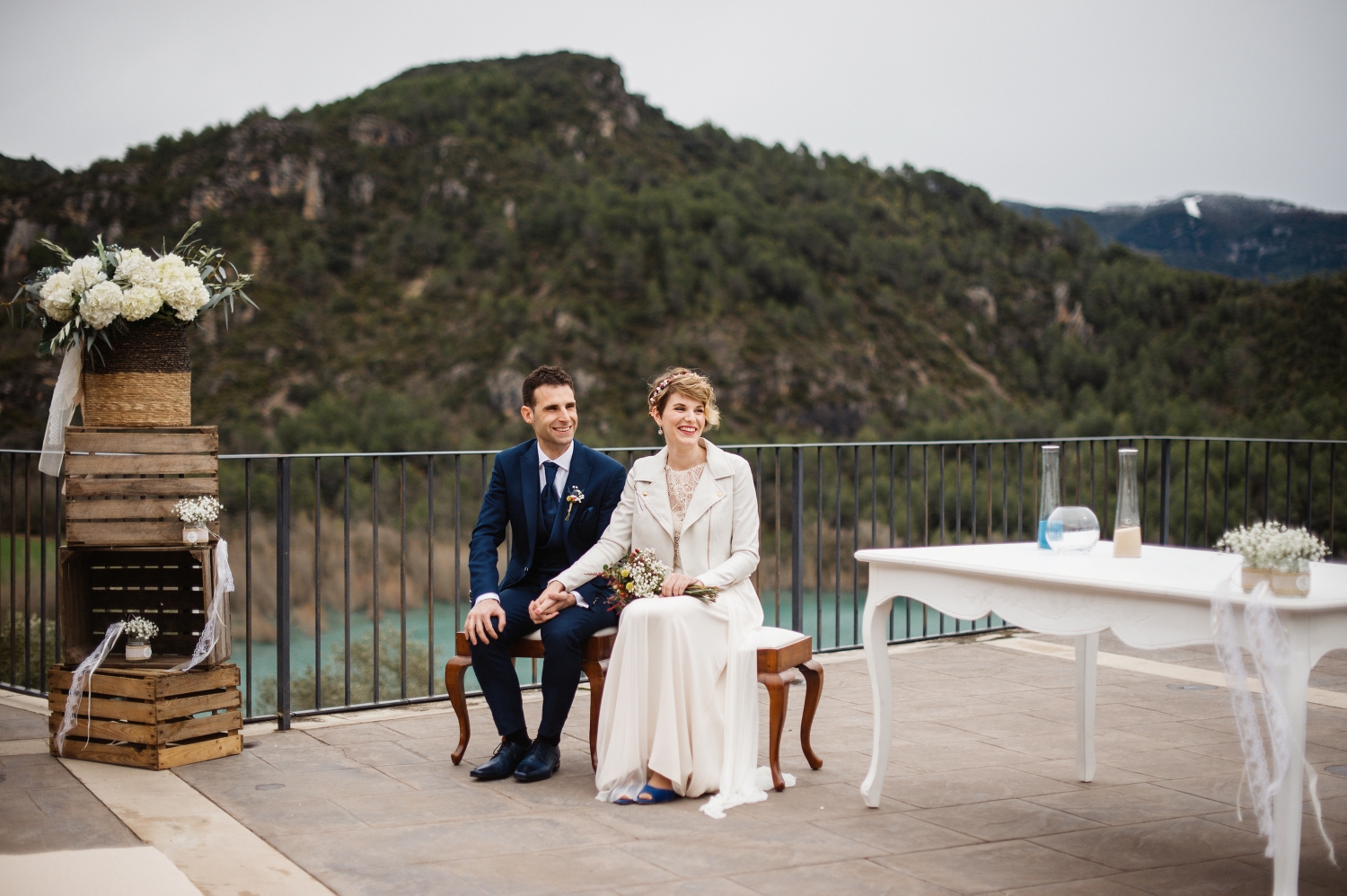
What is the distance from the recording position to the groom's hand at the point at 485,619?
364 cm

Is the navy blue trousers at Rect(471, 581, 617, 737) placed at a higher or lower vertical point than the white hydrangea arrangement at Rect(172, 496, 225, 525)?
lower

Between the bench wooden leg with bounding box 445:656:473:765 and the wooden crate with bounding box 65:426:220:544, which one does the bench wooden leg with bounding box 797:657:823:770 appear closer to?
the bench wooden leg with bounding box 445:656:473:765

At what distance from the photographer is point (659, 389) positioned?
12.4ft

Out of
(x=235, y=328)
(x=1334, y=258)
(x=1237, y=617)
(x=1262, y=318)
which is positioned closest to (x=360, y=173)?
(x=235, y=328)

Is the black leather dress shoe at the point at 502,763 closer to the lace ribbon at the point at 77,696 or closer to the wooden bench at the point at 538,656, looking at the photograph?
the wooden bench at the point at 538,656

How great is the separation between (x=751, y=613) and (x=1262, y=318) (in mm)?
33522

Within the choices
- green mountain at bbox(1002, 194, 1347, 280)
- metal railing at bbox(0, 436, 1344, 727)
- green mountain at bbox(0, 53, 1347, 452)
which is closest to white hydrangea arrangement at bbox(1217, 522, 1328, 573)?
metal railing at bbox(0, 436, 1344, 727)

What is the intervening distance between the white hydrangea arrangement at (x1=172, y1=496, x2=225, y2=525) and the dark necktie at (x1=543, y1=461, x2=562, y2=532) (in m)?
1.11

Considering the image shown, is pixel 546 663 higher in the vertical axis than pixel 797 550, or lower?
lower

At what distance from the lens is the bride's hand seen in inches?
137

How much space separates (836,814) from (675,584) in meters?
0.81

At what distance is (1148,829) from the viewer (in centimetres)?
312

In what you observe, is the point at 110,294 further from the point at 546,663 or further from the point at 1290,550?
the point at 1290,550

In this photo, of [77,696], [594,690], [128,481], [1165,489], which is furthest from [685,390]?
[1165,489]
